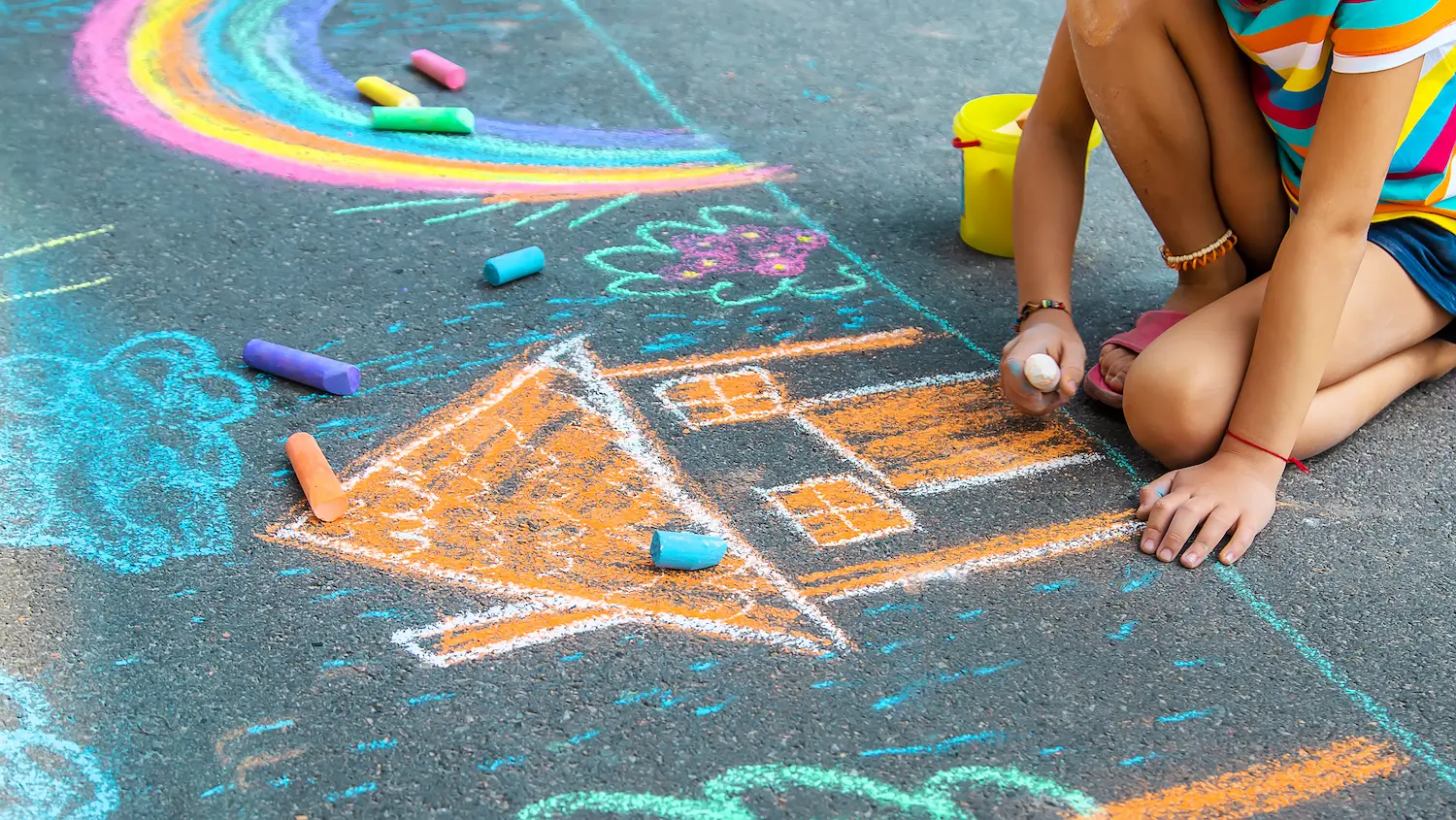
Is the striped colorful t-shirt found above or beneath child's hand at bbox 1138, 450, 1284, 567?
above

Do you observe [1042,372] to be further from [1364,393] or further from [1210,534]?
[1364,393]

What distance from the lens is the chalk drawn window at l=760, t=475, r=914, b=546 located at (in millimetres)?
1887

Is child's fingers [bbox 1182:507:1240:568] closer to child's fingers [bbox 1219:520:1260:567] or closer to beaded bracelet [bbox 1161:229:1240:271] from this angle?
child's fingers [bbox 1219:520:1260:567]

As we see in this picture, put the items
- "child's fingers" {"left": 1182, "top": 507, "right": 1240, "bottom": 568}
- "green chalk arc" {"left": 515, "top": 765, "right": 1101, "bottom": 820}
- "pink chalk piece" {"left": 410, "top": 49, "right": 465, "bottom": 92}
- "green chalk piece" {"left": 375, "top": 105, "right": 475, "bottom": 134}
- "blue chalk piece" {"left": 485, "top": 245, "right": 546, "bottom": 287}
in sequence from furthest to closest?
"pink chalk piece" {"left": 410, "top": 49, "right": 465, "bottom": 92}
"green chalk piece" {"left": 375, "top": 105, "right": 475, "bottom": 134}
"blue chalk piece" {"left": 485, "top": 245, "right": 546, "bottom": 287}
"child's fingers" {"left": 1182, "top": 507, "right": 1240, "bottom": 568}
"green chalk arc" {"left": 515, "top": 765, "right": 1101, "bottom": 820}

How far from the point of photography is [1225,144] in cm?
211

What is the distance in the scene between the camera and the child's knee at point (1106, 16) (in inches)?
79.1

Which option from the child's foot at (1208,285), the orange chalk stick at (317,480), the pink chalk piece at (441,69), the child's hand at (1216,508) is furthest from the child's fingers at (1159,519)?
the pink chalk piece at (441,69)

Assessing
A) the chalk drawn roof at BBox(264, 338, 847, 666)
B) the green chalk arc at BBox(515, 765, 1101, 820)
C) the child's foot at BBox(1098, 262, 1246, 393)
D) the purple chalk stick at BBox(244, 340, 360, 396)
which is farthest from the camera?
the child's foot at BBox(1098, 262, 1246, 393)

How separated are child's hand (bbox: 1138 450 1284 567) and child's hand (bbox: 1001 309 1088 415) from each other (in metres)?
0.24

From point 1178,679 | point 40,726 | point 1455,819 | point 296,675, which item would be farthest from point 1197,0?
point 40,726

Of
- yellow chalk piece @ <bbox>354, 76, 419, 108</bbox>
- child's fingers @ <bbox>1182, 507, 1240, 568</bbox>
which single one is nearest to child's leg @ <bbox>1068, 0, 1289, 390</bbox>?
child's fingers @ <bbox>1182, 507, 1240, 568</bbox>

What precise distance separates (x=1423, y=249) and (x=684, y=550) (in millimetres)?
1285

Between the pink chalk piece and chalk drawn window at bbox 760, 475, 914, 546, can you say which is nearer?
chalk drawn window at bbox 760, 475, 914, 546

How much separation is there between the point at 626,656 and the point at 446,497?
45 cm
